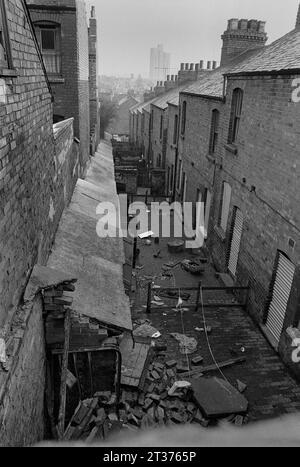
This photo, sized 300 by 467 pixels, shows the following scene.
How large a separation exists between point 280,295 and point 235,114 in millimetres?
6516

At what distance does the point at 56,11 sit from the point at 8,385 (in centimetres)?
1335

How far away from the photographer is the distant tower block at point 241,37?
17.9 metres

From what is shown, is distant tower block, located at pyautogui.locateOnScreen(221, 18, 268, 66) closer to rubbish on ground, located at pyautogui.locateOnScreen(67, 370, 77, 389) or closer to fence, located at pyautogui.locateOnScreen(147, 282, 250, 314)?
fence, located at pyautogui.locateOnScreen(147, 282, 250, 314)

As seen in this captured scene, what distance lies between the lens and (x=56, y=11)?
1270 centimetres

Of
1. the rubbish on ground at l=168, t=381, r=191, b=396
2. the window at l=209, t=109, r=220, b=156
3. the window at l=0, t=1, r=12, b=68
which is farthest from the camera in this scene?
the window at l=209, t=109, r=220, b=156

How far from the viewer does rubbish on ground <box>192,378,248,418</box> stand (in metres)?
6.87

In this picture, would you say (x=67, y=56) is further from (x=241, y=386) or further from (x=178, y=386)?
(x=241, y=386)

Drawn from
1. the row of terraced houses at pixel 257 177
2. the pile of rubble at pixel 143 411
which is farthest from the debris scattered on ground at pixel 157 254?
the pile of rubble at pixel 143 411

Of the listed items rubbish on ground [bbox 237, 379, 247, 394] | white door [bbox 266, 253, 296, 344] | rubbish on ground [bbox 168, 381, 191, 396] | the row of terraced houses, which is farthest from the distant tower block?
rubbish on ground [bbox 168, 381, 191, 396]

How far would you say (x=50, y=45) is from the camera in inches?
525

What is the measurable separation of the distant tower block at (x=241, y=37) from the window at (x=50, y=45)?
9565mm

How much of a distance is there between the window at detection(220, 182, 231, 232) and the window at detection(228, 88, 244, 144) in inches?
65.9

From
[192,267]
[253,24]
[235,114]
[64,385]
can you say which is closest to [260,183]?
[235,114]
